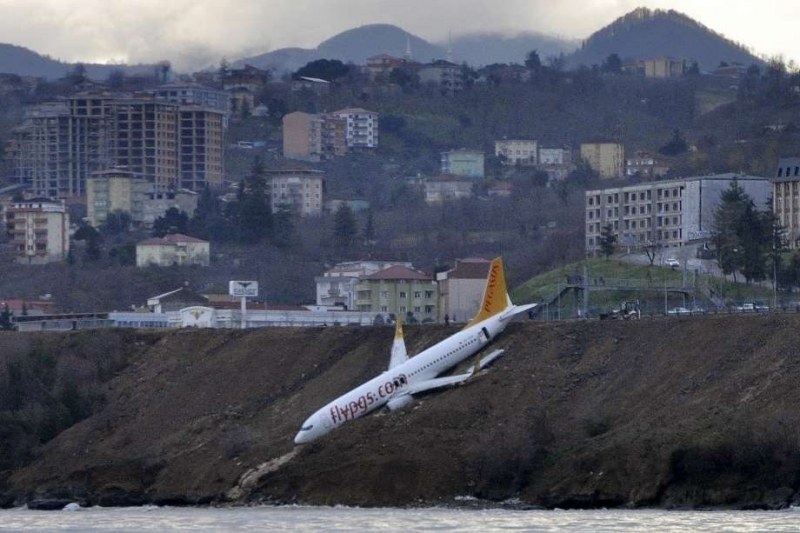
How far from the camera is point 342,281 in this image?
185125 mm

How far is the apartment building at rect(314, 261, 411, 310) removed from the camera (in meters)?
178

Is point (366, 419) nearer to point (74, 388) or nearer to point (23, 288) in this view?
point (74, 388)

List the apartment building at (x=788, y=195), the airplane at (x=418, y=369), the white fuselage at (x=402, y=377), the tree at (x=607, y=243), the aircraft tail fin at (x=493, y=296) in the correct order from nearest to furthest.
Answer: the white fuselage at (x=402, y=377)
the airplane at (x=418, y=369)
the aircraft tail fin at (x=493, y=296)
the tree at (x=607, y=243)
the apartment building at (x=788, y=195)

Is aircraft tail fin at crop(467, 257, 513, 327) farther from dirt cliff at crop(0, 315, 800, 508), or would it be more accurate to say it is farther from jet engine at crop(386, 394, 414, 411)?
jet engine at crop(386, 394, 414, 411)

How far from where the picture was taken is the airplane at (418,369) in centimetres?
10094

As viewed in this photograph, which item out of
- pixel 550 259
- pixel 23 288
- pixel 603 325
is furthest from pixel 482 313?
pixel 23 288

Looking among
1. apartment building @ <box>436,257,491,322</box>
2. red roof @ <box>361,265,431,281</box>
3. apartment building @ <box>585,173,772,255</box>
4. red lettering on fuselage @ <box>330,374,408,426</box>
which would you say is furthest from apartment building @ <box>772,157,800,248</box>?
red lettering on fuselage @ <box>330,374,408,426</box>

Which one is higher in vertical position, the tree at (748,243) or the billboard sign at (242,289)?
the tree at (748,243)

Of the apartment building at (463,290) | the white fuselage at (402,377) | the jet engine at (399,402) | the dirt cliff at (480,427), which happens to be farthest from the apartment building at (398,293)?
the jet engine at (399,402)

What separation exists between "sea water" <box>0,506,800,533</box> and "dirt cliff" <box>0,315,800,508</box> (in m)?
2.72

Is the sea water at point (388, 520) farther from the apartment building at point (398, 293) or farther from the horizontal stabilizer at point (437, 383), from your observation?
the apartment building at point (398, 293)

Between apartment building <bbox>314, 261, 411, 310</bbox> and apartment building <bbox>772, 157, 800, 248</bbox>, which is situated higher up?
apartment building <bbox>772, 157, 800, 248</bbox>

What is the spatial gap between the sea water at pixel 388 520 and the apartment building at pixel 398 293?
228 ft

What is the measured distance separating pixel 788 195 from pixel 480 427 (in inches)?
3012
